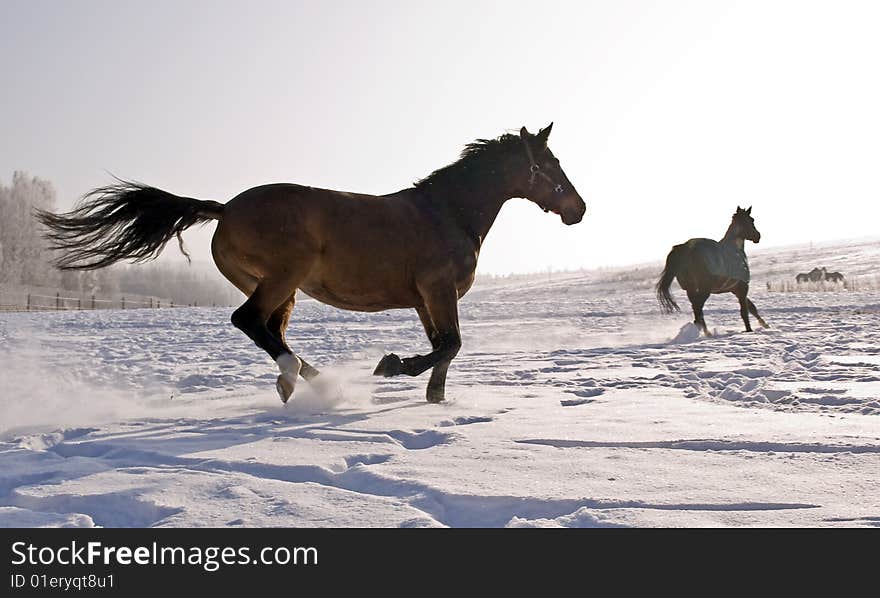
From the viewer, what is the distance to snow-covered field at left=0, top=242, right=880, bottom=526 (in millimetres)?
2264

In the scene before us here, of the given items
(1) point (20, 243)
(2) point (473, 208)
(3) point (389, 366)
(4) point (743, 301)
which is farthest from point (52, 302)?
(3) point (389, 366)

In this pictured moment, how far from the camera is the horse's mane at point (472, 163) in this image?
5.78 m

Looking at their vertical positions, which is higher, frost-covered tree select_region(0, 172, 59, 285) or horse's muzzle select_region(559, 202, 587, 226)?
frost-covered tree select_region(0, 172, 59, 285)

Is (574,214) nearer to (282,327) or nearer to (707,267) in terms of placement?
(282,327)

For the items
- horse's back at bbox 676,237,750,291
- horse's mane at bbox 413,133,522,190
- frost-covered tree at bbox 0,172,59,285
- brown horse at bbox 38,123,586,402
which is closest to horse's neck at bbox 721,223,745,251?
horse's back at bbox 676,237,750,291

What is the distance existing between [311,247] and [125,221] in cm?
141

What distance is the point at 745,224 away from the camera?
14.0 metres

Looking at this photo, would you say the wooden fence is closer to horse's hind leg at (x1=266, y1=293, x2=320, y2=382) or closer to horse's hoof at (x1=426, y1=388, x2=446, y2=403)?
horse's hind leg at (x1=266, y1=293, x2=320, y2=382)

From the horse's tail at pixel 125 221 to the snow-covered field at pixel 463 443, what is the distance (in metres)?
1.10

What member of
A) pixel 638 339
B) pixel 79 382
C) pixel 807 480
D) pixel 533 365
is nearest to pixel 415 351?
pixel 533 365

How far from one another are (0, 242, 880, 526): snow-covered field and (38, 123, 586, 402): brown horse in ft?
1.70

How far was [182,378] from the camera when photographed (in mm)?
6809
